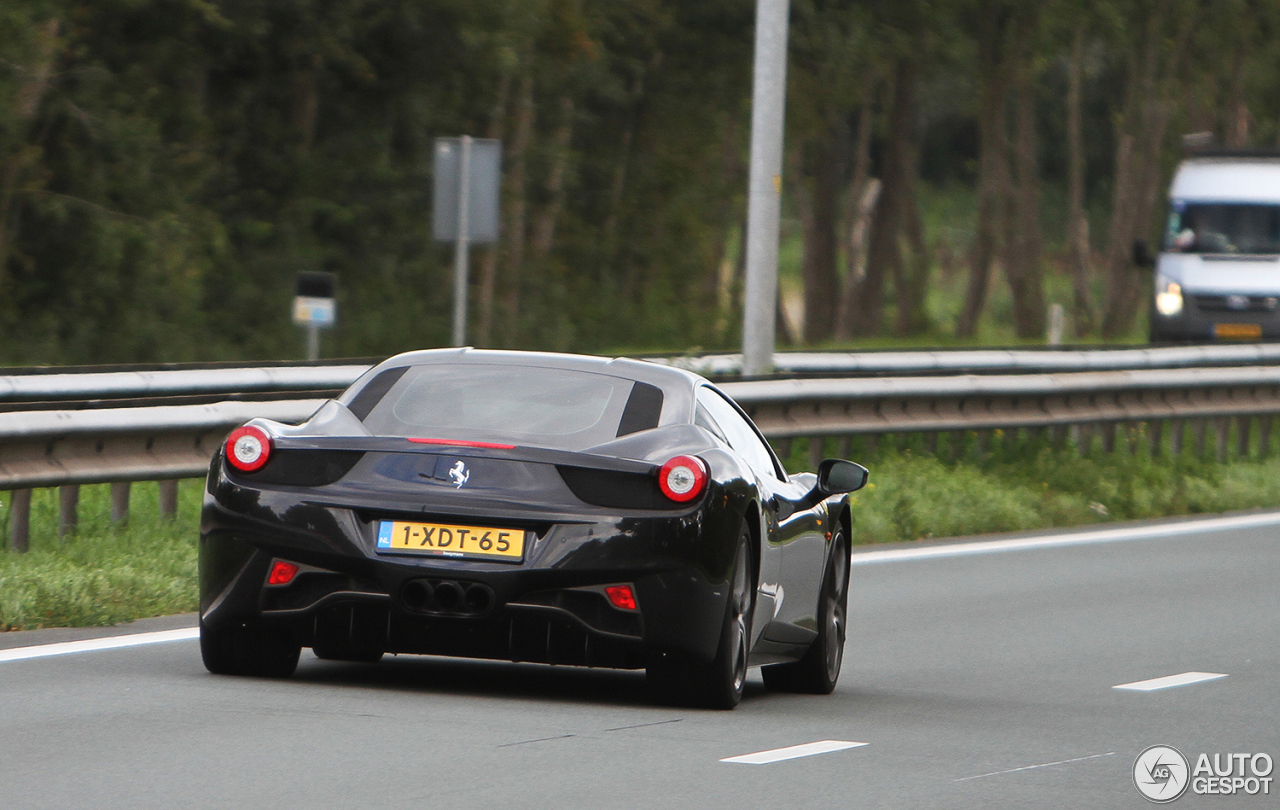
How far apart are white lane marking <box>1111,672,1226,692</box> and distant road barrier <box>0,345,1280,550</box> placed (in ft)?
15.6

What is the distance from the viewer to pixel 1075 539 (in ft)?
58.5

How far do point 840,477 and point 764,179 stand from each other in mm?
9566

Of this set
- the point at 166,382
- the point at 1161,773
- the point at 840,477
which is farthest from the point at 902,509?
the point at 1161,773

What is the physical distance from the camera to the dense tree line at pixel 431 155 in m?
30.5

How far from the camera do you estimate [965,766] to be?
26.3ft

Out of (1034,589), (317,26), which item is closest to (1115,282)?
(317,26)

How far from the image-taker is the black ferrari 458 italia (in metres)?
8.44

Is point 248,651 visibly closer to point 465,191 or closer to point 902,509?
point 902,509

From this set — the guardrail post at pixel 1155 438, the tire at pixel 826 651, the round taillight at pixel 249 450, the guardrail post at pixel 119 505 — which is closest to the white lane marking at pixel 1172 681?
the tire at pixel 826 651

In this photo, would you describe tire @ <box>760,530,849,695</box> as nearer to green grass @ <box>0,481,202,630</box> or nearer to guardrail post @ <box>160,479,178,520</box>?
green grass @ <box>0,481,202,630</box>

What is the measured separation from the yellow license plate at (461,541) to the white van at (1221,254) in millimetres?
27327

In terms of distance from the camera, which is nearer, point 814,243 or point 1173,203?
point 1173,203

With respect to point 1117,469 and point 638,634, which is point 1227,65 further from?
point 638,634

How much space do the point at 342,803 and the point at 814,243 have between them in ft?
144
